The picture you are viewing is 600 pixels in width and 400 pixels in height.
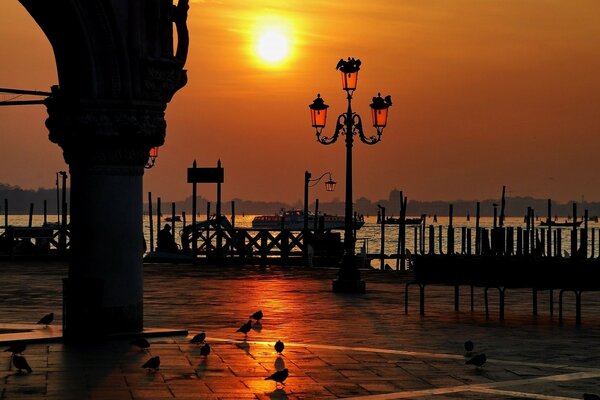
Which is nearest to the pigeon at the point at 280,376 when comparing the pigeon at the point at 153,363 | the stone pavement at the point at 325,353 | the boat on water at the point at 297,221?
the stone pavement at the point at 325,353

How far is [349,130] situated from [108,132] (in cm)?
1104

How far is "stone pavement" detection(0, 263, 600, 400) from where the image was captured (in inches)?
431

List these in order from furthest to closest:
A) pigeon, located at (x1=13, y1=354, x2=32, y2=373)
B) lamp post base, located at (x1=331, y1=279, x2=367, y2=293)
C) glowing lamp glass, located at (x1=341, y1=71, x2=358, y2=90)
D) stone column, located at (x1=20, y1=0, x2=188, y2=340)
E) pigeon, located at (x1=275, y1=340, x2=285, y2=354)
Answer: glowing lamp glass, located at (x1=341, y1=71, x2=358, y2=90)
lamp post base, located at (x1=331, y1=279, x2=367, y2=293)
stone column, located at (x1=20, y1=0, x2=188, y2=340)
pigeon, located at (x1=275, y1=340, x2=285, y2=354)
pigeon, located at (x1=13, y1=354, x2=32, y2=373)

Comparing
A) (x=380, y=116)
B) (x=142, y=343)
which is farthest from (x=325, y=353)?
(x=380, y=116)

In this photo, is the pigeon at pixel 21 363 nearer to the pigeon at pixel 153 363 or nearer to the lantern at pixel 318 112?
the pigeon at pixel 153 363

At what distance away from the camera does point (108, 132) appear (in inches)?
566

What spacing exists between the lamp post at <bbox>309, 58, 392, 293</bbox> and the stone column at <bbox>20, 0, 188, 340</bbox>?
918 cm

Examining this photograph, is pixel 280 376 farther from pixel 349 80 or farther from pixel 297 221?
pixel 297 221

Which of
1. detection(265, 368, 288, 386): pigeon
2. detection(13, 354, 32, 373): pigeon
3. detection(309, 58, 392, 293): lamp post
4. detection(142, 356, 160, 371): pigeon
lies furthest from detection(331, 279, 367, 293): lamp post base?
detection(265, 368, 288, 386): pigeon

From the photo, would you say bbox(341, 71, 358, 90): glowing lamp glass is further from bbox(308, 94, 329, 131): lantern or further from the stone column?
the stone column

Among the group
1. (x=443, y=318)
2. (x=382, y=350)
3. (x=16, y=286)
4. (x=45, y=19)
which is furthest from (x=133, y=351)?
(x=16, y=286)

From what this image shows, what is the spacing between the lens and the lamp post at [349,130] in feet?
78.6

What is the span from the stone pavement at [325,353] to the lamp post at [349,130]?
1.31 meters

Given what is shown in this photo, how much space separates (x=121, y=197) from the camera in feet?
47.9
